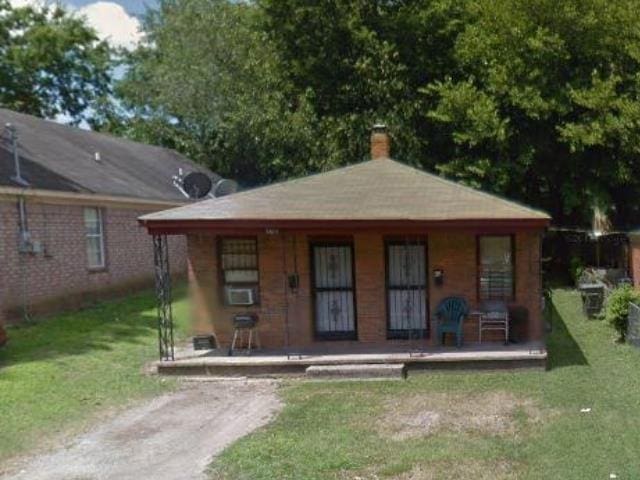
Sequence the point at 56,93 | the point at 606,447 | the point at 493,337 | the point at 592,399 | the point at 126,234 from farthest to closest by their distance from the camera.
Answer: the point at 56,93, the point at 126,234, the point at 493,337, the point at 592,399, the point at 606,447

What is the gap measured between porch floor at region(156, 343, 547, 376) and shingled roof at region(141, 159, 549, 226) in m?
2.11

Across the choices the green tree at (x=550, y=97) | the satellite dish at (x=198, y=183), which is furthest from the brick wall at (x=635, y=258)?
the satellite dish at (x=198, y=183)

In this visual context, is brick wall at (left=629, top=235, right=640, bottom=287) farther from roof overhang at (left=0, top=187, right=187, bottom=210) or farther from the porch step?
roof overhang at (left=0, top=187, right=187, bottom=210)

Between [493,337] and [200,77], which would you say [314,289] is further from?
[200,77]

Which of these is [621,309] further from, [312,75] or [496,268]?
[312,75]

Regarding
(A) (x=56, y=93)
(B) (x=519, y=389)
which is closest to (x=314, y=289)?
(B) (x=519, y=389)

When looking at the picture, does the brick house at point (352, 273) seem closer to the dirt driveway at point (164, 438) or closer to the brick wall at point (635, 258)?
the dirt driveway at point (164, 438)

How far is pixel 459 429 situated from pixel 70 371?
6478 millimetres

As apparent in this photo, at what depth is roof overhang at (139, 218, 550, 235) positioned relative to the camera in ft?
33.0

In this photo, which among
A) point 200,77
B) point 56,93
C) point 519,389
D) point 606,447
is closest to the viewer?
point 606,447

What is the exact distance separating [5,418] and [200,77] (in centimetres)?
2248

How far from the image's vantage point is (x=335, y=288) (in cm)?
1145

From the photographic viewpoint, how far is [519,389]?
→ 8656 mm

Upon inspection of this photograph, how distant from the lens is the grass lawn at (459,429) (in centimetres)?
593
